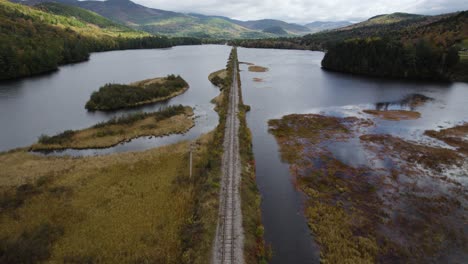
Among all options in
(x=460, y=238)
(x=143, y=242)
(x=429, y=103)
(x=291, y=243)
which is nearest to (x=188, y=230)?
(x=143, y=242)

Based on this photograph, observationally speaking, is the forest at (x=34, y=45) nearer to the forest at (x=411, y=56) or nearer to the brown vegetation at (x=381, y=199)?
the brown vegetation at (x=381, y=199)

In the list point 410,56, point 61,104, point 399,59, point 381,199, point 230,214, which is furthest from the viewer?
point 399,59

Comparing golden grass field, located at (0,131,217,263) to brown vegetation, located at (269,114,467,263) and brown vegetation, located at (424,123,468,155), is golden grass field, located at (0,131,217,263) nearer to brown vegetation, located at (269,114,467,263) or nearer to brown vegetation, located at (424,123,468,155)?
brown vegetation, located at (269,114,467,263)

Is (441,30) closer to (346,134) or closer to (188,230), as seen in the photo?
(346,134)

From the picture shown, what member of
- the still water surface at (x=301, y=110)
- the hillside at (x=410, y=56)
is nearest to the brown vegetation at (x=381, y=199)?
the still water surface at (x=301, y=110)

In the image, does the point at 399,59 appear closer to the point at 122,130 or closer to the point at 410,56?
the point at 410,56

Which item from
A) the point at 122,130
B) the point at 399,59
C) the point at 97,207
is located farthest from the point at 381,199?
the point at 399,59
